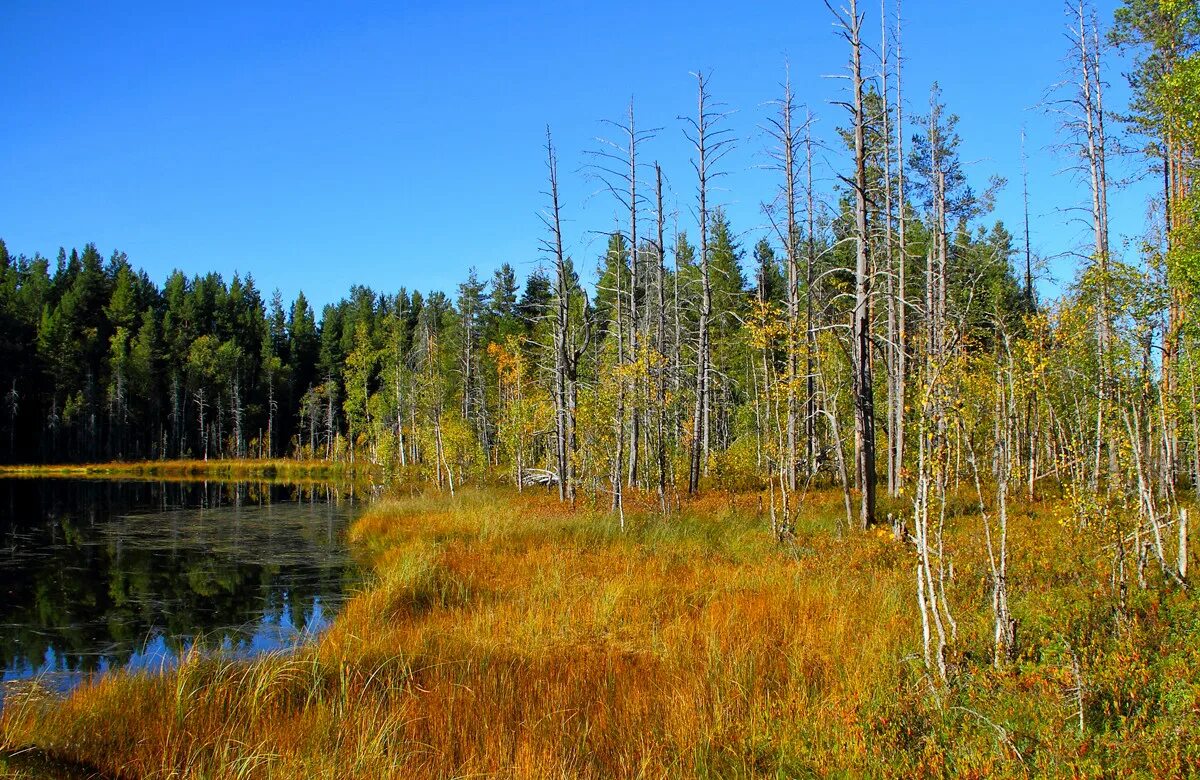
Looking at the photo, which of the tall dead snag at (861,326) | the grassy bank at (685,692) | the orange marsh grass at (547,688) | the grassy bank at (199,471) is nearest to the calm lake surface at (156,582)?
the orange marsh grass at (547,688)

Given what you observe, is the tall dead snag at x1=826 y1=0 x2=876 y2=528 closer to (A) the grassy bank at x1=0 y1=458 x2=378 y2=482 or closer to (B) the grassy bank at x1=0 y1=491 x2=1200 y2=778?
(B) the grassy bank at x1=0 y1=491 x2=1200 y2=778

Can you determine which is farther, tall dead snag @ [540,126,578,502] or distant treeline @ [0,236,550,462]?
distant treeline @ [0,236,550,462]

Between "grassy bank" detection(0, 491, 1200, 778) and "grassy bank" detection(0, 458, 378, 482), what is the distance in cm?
4790

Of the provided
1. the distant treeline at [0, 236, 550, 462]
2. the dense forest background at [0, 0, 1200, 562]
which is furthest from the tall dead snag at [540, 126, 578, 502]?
the distant treeline at [0, 236, 550, 462]

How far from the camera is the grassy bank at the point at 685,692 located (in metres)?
4.59

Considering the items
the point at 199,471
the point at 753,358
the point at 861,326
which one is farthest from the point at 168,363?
the point at 861,326

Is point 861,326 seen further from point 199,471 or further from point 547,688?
point 199,471

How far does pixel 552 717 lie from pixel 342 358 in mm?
85276

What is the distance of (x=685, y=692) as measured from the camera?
230 inches

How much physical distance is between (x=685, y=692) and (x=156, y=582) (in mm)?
13792

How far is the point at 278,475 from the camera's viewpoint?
59.0 metres

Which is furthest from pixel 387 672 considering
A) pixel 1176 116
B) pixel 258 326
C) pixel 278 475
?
pixel 258 326

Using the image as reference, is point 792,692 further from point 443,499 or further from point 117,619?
point 443,499

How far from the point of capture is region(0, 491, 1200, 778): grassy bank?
4586 mm
